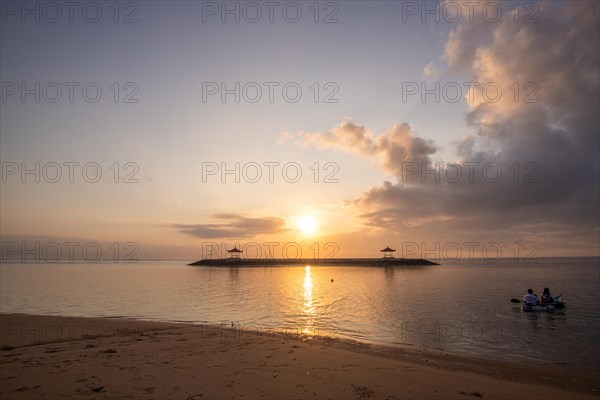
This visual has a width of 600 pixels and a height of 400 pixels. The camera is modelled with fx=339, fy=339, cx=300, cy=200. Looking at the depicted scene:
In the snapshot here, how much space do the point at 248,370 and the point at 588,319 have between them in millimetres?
28826

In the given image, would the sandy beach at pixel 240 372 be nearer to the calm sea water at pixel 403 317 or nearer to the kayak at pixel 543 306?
the calm sea water at pixel 403 317

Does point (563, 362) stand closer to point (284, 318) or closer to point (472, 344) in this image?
point (472, 344)

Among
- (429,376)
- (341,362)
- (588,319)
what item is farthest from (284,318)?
(588,319)

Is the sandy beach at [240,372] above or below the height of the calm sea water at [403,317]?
above

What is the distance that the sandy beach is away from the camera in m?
9.14

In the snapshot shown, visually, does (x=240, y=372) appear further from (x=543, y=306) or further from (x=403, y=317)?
(x=543, y=306)

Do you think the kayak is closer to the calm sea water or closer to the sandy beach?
the calm sea water

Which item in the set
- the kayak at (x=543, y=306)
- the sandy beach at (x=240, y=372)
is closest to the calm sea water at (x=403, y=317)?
the kayak at (x=543, y=306)

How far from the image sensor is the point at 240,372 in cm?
1062

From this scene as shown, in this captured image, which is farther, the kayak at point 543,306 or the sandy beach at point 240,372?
the kayak at point 543,306

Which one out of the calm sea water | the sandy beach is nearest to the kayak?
the calm sea water

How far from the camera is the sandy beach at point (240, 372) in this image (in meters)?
9.14

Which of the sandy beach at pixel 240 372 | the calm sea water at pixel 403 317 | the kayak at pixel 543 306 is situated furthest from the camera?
the kayak at pixel 543 306

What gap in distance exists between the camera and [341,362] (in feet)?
40.4
